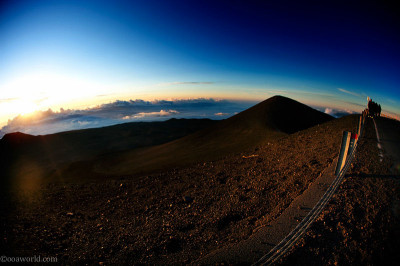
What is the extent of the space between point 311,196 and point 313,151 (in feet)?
17.5

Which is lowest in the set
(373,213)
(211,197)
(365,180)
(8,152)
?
(8,152)

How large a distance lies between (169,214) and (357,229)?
5.87m

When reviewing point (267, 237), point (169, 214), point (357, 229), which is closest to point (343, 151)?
point (357, 229)

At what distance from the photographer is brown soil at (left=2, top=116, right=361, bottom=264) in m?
4.80

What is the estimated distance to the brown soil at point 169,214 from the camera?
189 inches

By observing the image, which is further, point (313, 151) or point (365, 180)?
point (313, 151)

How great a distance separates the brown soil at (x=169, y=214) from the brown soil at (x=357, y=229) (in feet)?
4.04

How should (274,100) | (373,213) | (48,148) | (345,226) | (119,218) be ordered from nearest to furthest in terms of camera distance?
1. (345,226)
2. (373,213)
3. (119,218)
4. (274,100)
5. (48,148)

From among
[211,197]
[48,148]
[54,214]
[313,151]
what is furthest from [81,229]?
[48,148]

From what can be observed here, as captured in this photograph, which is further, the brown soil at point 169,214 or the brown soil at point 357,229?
the brown soil at point 169,214

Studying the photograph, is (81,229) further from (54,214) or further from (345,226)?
(345,226)

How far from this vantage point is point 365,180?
18.8ft

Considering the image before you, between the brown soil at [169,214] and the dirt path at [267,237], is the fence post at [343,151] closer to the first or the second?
the brown soil at [169,214]

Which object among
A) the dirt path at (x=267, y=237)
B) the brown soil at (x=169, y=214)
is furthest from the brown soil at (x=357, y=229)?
the brown soil at (x=169, y=214)
